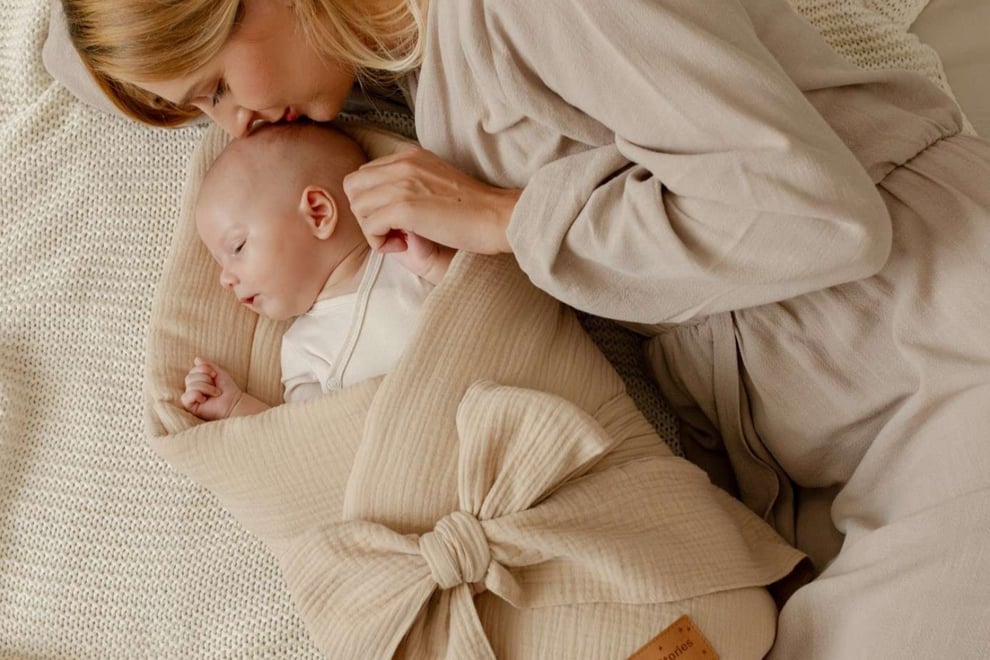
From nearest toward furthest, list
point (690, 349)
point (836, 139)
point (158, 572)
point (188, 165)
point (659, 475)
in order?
point (836, 139) < point (659, 475) < point (690, 349) < point (158, 572) < point (188, 165)

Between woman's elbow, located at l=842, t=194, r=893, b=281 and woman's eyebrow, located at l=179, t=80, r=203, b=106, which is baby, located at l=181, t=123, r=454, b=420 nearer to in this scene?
woman's eyebrow, located at l=179, t=80, r=203, b=106

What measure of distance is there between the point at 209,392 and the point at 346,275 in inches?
8.8

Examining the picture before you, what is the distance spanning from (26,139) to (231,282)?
45 centimetres

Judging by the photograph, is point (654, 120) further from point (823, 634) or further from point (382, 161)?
point (823, 634)

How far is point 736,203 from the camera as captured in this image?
891 mm

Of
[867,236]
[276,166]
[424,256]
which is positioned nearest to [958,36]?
[867,236]

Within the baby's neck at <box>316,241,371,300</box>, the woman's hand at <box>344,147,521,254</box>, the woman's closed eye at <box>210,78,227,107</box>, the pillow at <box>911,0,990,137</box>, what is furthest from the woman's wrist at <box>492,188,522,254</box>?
the pillow at <box>911,0,990,137</box>

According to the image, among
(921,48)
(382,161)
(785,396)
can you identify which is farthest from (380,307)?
(921,48)

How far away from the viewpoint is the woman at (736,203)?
89 cm

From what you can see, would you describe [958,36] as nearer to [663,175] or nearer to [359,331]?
[663,175]

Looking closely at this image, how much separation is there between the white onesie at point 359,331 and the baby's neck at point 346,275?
10 millimetres

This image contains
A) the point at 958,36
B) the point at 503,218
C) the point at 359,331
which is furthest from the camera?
the point at 958,36

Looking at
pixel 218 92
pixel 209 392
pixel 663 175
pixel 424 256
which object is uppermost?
pixel 663 175

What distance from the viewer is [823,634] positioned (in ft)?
3.28
